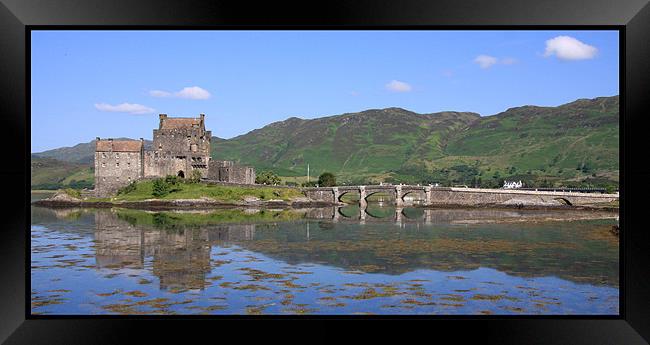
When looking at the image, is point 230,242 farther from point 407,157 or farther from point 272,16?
point 407,157

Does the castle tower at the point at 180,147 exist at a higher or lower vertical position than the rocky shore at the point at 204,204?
higher

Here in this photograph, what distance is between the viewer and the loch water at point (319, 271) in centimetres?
1086

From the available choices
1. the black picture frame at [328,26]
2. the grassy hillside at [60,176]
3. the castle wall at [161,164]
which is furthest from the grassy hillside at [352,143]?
the black picture frame at [328,26]

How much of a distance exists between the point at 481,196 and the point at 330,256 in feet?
122

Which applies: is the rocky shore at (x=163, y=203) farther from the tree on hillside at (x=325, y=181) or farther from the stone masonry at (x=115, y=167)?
the tree on hillside at (x=325, y=181)

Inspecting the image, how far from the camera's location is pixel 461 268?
15555 millimetres

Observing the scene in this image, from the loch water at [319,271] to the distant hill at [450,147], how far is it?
62.7 meters

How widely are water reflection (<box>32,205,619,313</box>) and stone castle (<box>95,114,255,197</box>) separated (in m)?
18.7

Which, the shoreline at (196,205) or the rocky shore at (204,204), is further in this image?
the rocky shore at (204,204)

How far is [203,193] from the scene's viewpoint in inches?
1857

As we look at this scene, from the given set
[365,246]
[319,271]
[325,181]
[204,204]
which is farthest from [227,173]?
[319,271]

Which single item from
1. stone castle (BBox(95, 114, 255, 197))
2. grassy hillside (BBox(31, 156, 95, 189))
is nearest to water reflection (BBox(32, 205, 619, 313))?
stone castle (BBox(95, 114, 255, 197))

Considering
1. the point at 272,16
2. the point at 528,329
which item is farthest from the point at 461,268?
the point at 272,16

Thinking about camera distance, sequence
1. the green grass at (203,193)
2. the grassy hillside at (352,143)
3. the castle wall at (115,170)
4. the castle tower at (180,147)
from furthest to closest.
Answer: the grassy hillside at (352,143) < the castle tower at (180,147) < the castle wall at (115,170) < the green grass at (203,193)
